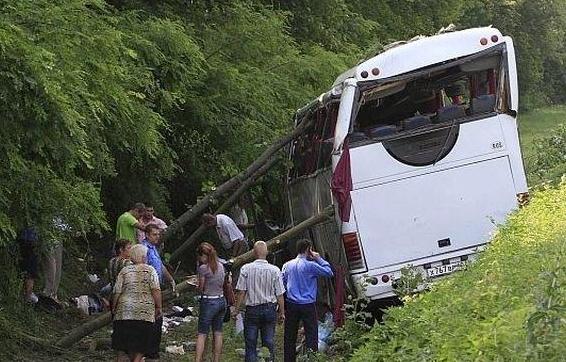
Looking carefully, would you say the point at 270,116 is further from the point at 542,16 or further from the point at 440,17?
the point at 542,16

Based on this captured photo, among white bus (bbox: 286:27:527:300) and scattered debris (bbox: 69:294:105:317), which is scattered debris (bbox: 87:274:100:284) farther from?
white bus (bbox: 286:27:527:300)

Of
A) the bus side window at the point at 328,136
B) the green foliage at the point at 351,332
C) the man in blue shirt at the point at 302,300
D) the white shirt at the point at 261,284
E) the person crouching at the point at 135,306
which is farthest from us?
the bus side window at the point at 328,136

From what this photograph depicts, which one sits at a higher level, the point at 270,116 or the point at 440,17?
the point at 440,17

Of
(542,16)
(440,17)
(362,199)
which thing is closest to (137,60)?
(362,199)

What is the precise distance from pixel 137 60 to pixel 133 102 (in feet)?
5.45

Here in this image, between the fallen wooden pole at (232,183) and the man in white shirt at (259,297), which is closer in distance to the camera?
the man in white shirt at (259,297)

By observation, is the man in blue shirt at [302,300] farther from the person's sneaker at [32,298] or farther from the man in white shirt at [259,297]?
the person's sneaker at [32,298]

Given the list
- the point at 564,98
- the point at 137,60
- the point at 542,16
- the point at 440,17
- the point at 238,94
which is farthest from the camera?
the point at 564,98

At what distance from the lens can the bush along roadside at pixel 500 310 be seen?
5.09m

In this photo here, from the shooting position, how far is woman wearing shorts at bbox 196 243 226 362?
11.9 metres

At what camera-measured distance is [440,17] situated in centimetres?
3119

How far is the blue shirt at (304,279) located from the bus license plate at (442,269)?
1.48 meters

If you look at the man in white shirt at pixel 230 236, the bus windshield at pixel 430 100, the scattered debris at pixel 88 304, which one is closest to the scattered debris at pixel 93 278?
the scattered debris at pixel 88 304

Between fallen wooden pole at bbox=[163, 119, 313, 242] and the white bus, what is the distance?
2.84 meters
